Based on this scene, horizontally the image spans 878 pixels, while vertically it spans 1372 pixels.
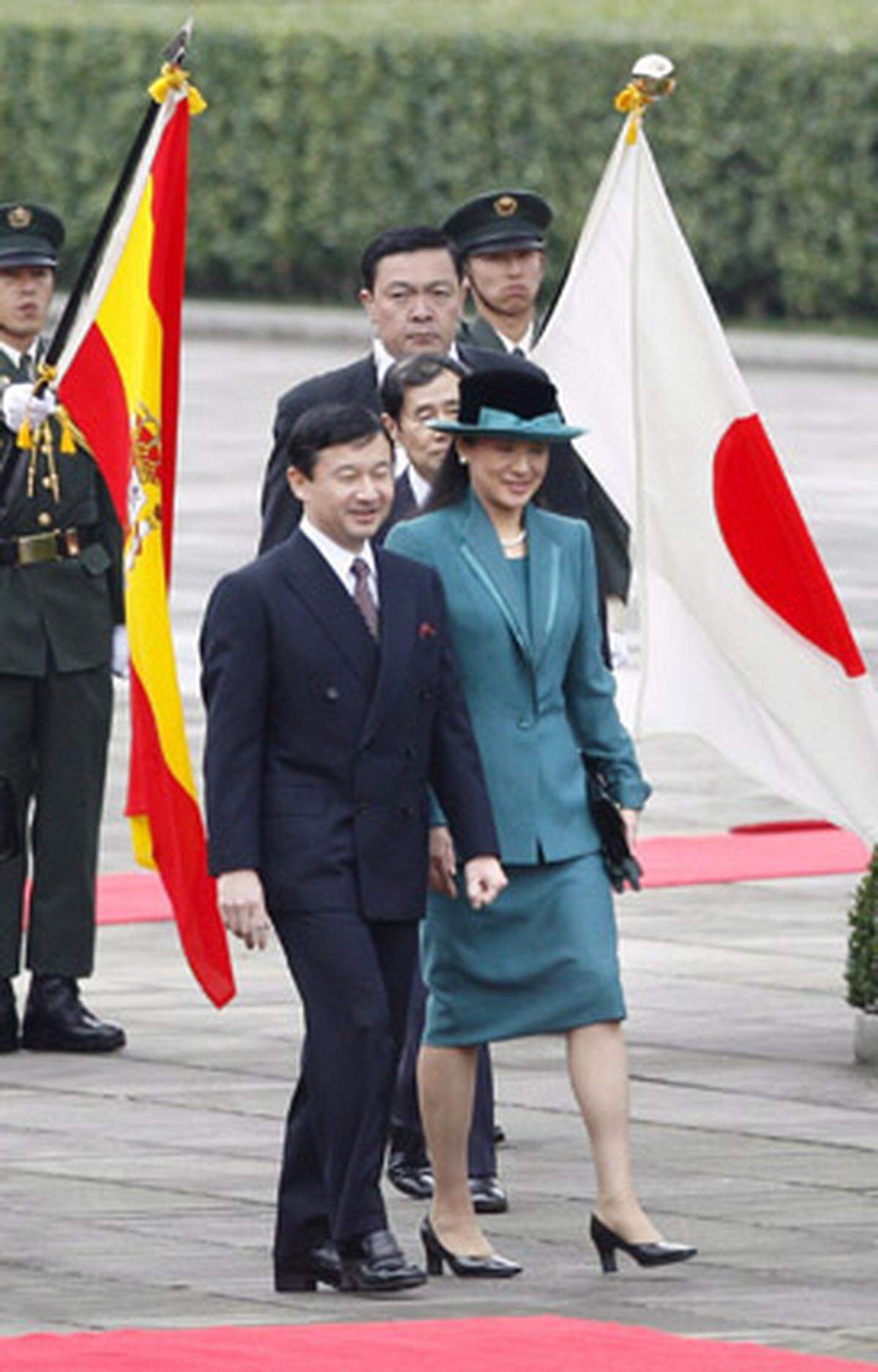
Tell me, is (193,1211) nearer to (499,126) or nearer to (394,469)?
(394,469)

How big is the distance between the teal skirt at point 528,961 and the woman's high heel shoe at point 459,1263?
359 mm

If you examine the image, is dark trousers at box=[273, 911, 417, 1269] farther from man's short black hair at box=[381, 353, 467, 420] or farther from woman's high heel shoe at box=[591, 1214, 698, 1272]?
man's short black hair at box=[381, 353, 467, 420]

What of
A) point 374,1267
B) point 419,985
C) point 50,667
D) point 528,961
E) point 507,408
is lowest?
point 374,1267

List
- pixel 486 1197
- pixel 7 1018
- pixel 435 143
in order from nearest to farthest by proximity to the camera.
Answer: pixel 486 1197 → pixel 7 1018 → pixel 435 143

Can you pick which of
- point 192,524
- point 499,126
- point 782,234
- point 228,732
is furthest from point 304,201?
point 228,732

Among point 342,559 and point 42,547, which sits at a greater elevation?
point 342,559

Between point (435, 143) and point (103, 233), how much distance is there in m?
28.6

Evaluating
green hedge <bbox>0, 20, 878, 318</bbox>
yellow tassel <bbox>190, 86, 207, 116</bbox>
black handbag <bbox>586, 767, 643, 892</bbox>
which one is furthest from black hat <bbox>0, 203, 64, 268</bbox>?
green hedge <bbox>0, 20, 878, 318</bbox>

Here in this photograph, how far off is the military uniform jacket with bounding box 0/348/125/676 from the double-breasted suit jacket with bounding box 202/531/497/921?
257 centimetres

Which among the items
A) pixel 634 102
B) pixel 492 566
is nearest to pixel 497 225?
pixel 634 102

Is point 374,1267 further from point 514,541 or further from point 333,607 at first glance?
point 514,541

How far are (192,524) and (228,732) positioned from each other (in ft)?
48.1

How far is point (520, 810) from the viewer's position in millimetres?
8031

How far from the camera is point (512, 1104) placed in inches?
381
